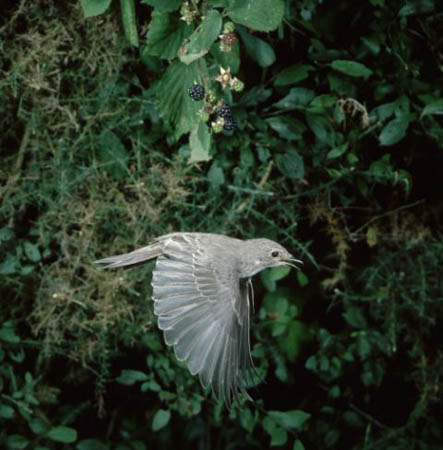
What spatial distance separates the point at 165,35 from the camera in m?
1.66

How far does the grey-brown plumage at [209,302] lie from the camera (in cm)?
150

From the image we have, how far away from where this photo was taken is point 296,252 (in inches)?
86.9

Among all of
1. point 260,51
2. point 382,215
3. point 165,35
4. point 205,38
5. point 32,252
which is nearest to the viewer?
point 205,38

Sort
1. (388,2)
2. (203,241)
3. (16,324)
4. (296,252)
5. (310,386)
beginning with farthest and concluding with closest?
(310,386) → (296,252) → (16,324) → (388,2) → (203,241)

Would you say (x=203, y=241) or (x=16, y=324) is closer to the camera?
(x=203, y=241)

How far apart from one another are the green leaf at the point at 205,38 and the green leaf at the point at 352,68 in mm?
514

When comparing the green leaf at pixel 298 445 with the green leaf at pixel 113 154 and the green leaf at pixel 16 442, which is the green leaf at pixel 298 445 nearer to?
the green leaf at pixel 16 442

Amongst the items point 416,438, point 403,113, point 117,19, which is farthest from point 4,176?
point 416,438

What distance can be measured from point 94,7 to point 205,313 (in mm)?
889

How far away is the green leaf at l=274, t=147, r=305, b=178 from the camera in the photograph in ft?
6.54

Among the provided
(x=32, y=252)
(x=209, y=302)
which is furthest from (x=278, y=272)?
(x=32, y=252)

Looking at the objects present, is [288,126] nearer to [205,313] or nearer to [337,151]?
[337,151]

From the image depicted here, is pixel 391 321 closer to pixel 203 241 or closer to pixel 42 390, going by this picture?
pixel 203 241

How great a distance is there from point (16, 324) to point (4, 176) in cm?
50
